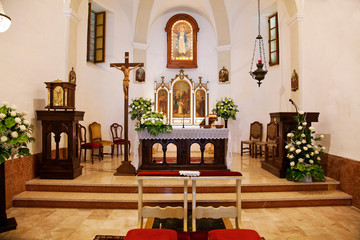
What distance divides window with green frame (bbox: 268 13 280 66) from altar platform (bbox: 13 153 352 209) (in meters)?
4.32

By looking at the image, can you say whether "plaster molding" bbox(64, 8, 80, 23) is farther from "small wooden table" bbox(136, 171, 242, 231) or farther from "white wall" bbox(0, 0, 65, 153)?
"small wooden table" bbox(136, 171, 242, 231)

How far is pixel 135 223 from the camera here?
338 cm

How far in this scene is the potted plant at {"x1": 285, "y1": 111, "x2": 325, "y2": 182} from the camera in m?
4.55

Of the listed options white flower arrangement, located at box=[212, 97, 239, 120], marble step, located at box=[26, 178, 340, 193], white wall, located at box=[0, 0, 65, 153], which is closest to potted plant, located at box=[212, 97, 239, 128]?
white flower arrangement, located at box=[212, 97, 239, 120]

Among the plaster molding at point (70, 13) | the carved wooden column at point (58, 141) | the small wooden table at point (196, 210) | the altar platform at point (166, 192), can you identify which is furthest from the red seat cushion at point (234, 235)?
the plaster molding at point (70, 13)

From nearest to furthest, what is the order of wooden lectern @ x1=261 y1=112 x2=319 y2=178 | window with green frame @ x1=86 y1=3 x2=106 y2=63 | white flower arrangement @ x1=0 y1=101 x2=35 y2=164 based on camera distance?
white flower arrangement @ x1=0 y1=101 x2=35 y2=164
wooden lectern @ x1=261 y1=112 x2=319 y2=178
window with green frame @ x1=86 y1=3 x2=106 y2=63

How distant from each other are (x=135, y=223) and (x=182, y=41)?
762cm

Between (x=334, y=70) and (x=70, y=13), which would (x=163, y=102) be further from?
(x=334, y=70)

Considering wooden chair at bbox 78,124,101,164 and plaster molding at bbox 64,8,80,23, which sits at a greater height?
plaster molding at bbox 64,8,80,23

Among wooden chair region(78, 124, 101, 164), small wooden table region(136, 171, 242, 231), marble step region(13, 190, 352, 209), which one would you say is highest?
wooden chair region(78, 124, 101, 164)

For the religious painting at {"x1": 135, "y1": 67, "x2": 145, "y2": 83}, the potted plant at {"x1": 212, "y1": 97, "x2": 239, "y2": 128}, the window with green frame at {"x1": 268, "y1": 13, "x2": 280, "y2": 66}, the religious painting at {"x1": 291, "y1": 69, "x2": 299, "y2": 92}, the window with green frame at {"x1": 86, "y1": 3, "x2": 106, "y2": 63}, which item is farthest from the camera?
the religious painting at {"x1": 135, "y1": 67, "x2": 145, "y2": 83}

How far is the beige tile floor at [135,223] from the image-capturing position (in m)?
3.03

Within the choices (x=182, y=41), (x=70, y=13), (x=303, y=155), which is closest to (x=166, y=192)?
(x=303, y=155)

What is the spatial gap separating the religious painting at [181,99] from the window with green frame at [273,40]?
3.22 m
